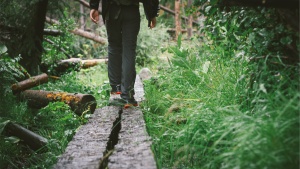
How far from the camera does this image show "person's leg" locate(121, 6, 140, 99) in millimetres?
4086

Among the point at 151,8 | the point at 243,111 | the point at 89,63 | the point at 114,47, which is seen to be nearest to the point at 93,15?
the point at 114,47

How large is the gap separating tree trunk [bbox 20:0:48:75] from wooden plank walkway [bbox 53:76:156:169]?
322 centimetres

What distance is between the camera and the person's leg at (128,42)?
161 inches

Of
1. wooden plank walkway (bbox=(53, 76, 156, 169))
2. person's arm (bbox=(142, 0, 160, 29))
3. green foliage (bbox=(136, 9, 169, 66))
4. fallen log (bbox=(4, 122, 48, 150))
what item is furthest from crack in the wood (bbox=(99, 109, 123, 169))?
green foliage (bbox=(136, 9, 169, 66))

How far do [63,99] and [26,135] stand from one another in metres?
0.75

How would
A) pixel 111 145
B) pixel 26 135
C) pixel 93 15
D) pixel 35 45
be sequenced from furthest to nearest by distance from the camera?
1. pixel 35 45
2. pixel 93 15
3. pixel 26 135
4. pixel 111 145

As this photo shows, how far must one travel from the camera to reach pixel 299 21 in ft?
7.80

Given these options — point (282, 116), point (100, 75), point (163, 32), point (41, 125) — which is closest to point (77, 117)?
point (41, 125)

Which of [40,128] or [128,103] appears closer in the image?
[128,103]

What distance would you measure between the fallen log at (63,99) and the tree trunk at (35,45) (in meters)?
1.30

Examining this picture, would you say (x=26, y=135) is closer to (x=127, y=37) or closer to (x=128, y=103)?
(x=128, y=103)

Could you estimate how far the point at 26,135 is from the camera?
415cm

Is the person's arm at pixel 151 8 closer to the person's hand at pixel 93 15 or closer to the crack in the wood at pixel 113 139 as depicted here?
the person's hand at pixel 93 15

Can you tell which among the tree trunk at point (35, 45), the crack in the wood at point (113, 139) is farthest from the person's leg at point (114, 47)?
the tree trunk at point (35, 45)
